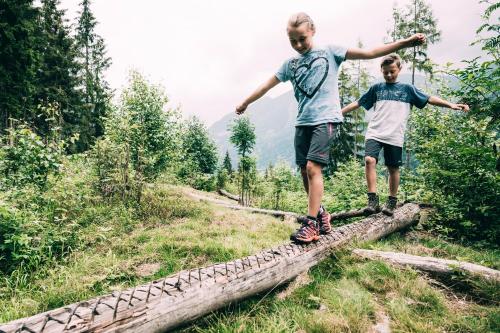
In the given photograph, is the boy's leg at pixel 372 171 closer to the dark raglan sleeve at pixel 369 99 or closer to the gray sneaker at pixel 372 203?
the gray sneaker at pixel 372 203

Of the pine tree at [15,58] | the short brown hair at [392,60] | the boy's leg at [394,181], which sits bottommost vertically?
the boy's leg at [394,181]

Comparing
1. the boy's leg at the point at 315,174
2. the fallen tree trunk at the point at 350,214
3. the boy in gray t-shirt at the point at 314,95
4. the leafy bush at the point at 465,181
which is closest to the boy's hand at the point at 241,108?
the boy in gray t-shirt at the point at 314,95

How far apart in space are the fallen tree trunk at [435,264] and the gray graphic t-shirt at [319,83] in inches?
56.4

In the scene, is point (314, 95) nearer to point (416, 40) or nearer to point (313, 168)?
point (313, 168)

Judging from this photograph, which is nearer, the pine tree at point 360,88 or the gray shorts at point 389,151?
the gray shorts at point 389,151

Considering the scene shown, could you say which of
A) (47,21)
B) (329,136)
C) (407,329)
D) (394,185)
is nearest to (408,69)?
(394,185)

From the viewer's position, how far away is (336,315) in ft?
6.87

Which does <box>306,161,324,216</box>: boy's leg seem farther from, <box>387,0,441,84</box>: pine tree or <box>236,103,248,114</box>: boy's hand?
<box>387,0,441,84</box>: pine tree

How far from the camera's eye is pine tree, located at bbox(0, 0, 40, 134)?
15.8 m

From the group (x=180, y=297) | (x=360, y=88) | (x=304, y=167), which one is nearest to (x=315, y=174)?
(x=304, y=167)

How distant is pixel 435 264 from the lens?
9.19 feet

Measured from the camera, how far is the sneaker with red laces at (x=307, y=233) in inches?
120

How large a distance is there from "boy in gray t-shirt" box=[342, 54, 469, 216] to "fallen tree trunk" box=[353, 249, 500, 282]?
152 centimetres

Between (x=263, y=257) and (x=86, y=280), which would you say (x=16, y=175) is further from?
(x=263, y=257)
